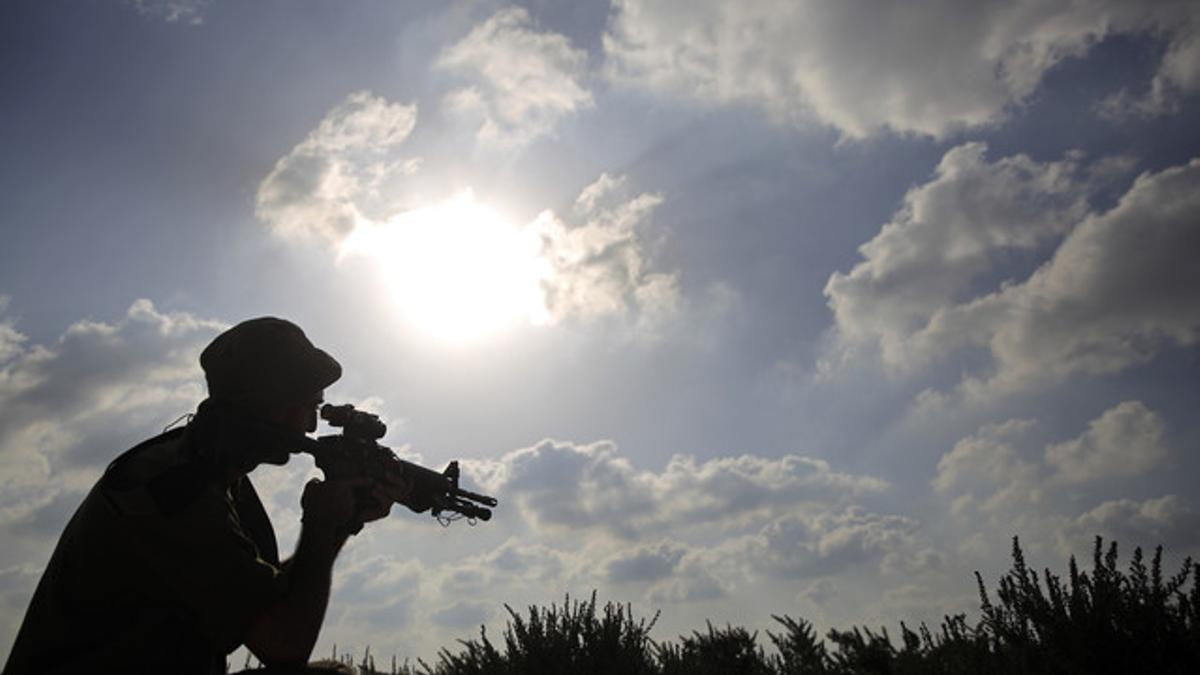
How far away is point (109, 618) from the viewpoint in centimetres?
344

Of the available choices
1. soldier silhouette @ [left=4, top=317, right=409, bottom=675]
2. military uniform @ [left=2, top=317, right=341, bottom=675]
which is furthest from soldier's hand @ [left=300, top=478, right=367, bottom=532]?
military uniform @ [left=2, top=317, right=341, bottom=675]

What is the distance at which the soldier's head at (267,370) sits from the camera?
4.14 m

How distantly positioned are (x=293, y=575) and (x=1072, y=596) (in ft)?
16.9

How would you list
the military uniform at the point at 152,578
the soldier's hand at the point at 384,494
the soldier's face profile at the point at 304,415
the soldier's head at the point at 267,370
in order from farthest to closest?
1. the soldier's hand at the point at 384,494
2. the soldier's face profile at the point at 304,415
3. the soldier's head at the point at 267,370
4. the military uniform at the point at 152,578

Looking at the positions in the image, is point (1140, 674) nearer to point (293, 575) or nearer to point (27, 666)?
point (293, 575)

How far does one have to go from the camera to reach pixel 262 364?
420cm

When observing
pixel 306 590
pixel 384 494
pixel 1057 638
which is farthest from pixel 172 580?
pixel 1057 638

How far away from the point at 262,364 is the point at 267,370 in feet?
0.14

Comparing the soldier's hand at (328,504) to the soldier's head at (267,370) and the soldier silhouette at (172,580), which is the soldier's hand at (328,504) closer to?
the soldier silhouette at (172,580)

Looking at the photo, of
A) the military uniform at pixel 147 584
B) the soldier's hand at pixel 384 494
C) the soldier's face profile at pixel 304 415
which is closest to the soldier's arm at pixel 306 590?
the military uniform at pixel 147 584

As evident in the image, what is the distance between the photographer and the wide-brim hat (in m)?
4.14

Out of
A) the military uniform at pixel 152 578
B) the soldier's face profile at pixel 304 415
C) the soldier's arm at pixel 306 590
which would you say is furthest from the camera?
the soldier's face profile at pixel 304 415

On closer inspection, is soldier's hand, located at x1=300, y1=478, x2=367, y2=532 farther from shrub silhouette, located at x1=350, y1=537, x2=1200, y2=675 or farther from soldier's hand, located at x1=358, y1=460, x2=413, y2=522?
shrub silhouette, located at x1=350, y1=537, x2=1200, y2=675

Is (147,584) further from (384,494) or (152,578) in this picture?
(384,494)
